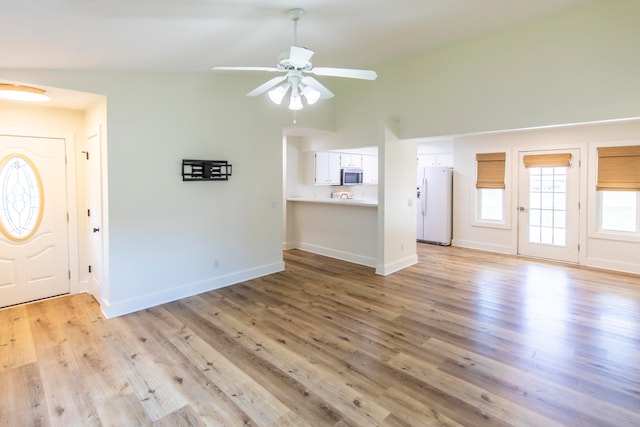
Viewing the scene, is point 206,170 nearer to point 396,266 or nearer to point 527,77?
point 396,266

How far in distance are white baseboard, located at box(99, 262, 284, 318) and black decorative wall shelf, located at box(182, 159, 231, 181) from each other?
1379 mm

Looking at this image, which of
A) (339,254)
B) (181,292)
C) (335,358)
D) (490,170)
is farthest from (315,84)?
(490,170)

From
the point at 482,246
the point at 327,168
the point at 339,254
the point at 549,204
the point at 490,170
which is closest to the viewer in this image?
the point at 549,204

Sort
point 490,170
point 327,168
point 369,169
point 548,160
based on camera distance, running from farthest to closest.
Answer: point 369,169, point 327,168, point 490,170, point 548,160

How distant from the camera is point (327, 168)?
734 centimetres

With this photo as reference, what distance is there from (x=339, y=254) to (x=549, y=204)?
3968mm

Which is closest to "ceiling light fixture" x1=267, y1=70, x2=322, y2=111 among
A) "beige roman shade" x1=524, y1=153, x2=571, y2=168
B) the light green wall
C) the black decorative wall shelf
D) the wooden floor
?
the black decorative wall shelf

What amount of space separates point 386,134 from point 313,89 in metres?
2.45

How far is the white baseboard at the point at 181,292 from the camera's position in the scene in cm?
375

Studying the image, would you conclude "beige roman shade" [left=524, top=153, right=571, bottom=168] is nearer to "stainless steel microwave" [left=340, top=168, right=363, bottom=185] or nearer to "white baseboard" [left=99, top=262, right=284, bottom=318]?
"stainless steel microwave" [left=340, top=168, right=363, bottom=185]

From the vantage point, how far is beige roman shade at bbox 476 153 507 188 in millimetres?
6695

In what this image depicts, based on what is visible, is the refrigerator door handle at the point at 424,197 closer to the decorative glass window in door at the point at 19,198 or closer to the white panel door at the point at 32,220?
the white panel door at the point at 32,220

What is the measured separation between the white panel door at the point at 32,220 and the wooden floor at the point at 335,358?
290 mm

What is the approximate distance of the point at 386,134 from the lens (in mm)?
5109
